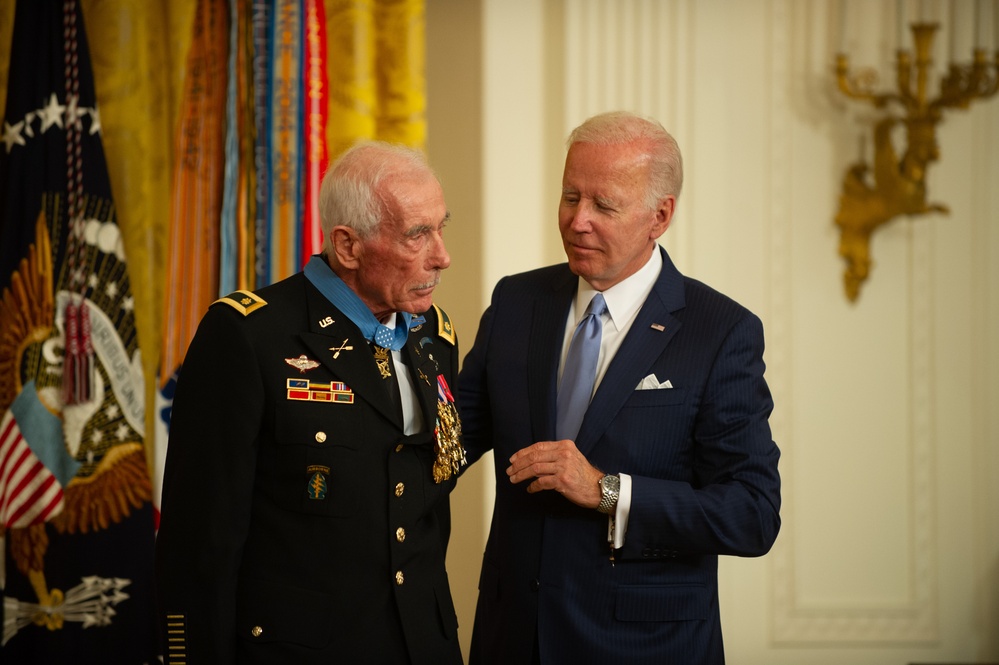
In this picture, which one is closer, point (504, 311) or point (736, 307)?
point (736, 307)

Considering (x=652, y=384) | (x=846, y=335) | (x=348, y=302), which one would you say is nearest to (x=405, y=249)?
(x=348, y=302)

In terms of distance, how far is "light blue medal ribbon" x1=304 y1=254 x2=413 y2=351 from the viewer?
79.7 inches

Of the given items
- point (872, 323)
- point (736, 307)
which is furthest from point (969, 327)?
point (736, 307)

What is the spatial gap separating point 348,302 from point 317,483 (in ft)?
1.19

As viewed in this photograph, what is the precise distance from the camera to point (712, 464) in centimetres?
223

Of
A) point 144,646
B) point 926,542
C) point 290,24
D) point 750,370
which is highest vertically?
point 290,24

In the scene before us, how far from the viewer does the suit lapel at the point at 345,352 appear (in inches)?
77.2

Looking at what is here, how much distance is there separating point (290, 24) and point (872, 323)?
2.40 metres

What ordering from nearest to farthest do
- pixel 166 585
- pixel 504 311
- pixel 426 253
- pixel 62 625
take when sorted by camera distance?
pixel 166 585 → pixel 426 253 → pixel 504 311 → pixel 62 625

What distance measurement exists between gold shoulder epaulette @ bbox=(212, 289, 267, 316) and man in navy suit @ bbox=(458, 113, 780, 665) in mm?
612

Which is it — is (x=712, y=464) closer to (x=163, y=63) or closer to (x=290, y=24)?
(x=290, y=24)

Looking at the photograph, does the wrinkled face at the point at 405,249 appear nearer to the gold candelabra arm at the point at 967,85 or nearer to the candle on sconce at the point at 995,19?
the gold candelabra arm at the point at 967,85

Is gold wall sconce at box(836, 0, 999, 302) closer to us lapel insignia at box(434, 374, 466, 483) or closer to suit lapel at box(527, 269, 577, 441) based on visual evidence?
suit lapel at box(527, 269, 577, 441)

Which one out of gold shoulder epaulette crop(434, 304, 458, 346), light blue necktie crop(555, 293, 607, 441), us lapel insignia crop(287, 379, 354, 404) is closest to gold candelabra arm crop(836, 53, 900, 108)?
light blue necktie crop(555, 293, 607, 441)
